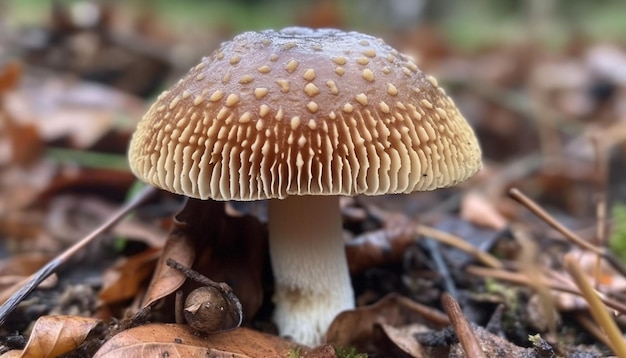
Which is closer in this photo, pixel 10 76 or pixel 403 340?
pixel 403 340

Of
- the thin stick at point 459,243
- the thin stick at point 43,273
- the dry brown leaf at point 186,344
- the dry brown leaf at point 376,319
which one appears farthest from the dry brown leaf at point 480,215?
the thin stick at point 43,273

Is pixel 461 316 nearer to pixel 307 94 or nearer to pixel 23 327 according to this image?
pixel 307 94

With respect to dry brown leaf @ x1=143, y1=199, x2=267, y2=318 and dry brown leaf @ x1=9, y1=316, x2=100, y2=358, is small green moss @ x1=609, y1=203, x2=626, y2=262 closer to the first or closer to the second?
dry brown leaf @ x1=143, y1=199, x2=267, y2=318

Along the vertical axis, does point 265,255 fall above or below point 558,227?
below

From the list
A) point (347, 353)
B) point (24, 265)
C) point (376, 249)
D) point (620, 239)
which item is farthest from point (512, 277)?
Answer: point (24, 265)

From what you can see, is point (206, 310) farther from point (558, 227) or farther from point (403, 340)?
point (558, 227)

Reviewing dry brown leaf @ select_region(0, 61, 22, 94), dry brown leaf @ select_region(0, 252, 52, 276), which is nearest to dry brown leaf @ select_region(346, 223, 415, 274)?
dry brown leaf @ select_region(0, 252, 52, 276)
